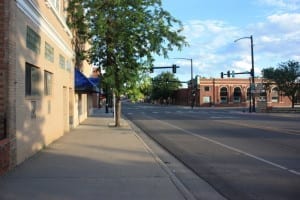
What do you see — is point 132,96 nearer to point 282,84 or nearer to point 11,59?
point 11,59

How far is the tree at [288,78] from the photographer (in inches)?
2985

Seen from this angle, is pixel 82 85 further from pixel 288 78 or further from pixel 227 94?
pixel 227 94

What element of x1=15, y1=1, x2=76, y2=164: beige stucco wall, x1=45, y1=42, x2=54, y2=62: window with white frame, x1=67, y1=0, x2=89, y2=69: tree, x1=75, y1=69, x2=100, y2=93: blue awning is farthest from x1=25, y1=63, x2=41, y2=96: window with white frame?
x1=75, y1=69, x2=100, y2=93: blue awning

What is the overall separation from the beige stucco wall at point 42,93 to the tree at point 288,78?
58230 mm

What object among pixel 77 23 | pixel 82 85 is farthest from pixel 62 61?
pixel 82 85

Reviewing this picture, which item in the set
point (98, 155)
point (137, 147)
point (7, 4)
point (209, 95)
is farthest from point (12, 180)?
point (209, 95)

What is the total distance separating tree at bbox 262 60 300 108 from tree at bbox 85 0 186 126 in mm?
50400

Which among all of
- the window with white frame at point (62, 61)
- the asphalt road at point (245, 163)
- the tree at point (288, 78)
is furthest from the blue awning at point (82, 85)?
the tree at point (288, 78)

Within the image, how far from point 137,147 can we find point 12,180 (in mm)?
7478

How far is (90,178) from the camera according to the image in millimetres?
9938

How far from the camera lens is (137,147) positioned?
16.7 m

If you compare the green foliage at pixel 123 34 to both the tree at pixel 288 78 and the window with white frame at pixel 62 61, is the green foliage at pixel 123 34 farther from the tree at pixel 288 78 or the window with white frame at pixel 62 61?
the tree at pixel 288 78

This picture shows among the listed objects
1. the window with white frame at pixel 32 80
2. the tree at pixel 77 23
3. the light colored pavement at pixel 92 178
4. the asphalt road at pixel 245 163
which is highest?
the tree at pixel 77 23

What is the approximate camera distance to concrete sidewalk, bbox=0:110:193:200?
832cm
